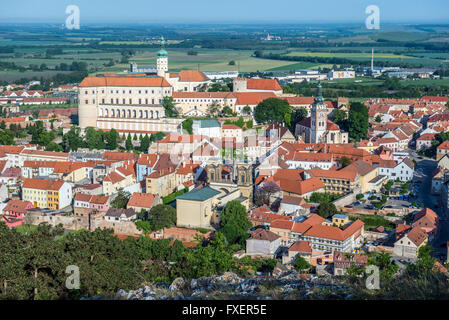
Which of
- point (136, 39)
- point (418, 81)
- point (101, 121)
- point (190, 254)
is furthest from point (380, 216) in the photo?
point (136, 39)

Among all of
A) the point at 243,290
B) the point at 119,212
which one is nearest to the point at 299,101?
the point at 119,212

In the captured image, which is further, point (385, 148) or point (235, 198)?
point (385, 148)

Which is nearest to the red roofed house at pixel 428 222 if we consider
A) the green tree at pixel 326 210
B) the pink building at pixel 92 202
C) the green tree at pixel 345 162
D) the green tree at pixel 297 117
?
the green tree at pixel 326 210

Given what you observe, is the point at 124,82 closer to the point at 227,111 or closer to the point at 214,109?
the point at 214,109

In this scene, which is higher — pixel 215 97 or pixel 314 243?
pixel 215 97

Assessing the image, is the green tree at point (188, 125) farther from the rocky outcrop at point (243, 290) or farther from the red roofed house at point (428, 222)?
the rocky outcrop at point (243, 290)

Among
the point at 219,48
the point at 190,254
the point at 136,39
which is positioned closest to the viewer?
the point at 190,254

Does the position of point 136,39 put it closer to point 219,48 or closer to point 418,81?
point 219,48
